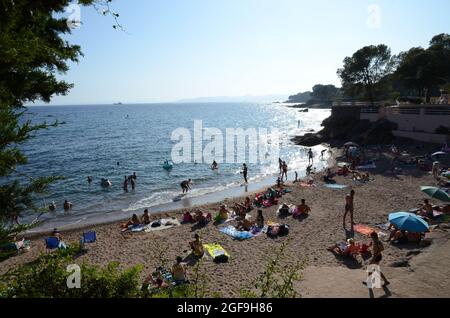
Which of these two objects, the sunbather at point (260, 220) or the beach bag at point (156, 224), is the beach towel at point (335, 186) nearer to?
the sunbather at point (260, 220)

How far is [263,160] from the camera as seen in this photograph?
4522cm

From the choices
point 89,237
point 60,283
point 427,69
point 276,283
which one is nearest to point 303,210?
point 89,237

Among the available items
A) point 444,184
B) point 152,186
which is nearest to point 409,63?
point 444,184

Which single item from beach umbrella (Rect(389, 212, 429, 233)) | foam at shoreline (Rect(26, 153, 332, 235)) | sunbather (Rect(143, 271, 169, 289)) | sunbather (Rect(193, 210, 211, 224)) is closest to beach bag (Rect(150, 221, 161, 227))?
sunbather (Rect(193, 210, 211, 224))

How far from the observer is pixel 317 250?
45.5 ft

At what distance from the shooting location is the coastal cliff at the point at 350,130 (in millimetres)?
40938

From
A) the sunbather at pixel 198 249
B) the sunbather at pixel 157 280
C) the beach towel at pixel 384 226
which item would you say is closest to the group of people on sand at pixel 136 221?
the sunbather at pixel 198 249

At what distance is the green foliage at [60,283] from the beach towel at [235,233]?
1072cm

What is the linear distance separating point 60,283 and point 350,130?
159 feet

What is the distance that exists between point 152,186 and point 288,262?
2194cm

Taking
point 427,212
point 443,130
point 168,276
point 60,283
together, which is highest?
point 60,283

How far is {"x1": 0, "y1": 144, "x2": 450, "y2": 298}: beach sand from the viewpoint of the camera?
1011 cm

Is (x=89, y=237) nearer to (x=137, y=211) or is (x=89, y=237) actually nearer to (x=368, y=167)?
(x=137, y=211)

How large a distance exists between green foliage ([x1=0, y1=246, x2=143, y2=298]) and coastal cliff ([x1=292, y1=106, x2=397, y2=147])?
130ft
